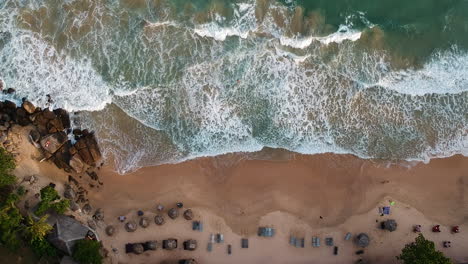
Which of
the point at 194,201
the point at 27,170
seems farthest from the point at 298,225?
the point at 27,170

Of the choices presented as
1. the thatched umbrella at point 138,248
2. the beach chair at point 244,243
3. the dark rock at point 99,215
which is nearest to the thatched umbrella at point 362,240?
the beach chair at point 244,243

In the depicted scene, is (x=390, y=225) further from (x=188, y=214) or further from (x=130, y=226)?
(x=130, y=226)

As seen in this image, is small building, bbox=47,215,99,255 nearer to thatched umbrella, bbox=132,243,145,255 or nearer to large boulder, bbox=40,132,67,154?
thatched umbrella, bbox=132,243,145,255

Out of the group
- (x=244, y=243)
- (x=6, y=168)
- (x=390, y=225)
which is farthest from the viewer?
(x=390, y=225)

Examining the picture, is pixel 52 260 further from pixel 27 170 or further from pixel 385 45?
pixel 385 45

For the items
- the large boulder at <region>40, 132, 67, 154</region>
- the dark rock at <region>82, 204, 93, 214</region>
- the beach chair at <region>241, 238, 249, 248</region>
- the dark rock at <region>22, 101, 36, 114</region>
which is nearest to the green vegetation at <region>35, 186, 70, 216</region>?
the dark rock at <region>82, 204, 93, 214</region>

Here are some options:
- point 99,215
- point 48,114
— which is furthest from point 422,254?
point 48,114
